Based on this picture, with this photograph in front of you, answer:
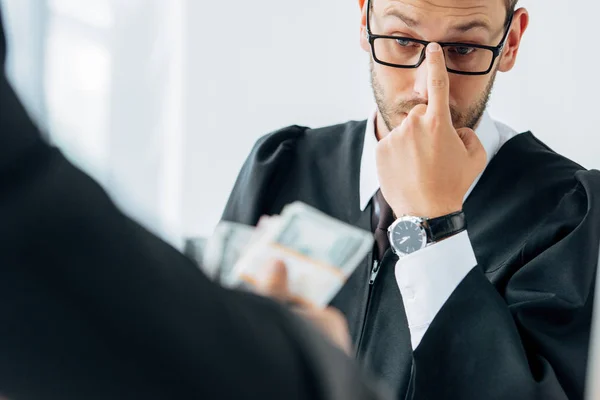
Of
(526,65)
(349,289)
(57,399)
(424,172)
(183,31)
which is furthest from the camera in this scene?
(183,31)

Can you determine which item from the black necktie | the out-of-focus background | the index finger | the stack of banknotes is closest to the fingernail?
the index finger

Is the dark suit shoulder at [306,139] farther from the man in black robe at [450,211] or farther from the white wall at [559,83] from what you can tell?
the white wall at [559,83]

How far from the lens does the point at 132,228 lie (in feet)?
1.10

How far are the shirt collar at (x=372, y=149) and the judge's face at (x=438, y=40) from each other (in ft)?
0.10

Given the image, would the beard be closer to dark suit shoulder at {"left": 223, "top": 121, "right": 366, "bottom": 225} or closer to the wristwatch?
dark suit shoulder at {"left": 223, "top": 121, "right": 366, "bottom": 225}

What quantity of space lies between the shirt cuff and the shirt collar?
0.33m

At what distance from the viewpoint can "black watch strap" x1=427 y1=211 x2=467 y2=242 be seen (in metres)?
1.23

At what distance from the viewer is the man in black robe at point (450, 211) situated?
1.13 metres

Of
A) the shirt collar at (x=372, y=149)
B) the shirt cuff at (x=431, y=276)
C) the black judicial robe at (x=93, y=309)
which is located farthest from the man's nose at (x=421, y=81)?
the black judicial robe at (x=93, y=309)

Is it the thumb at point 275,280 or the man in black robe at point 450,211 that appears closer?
the thumb at point 275,280

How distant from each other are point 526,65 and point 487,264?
643 mm

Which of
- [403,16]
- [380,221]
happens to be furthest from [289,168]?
A: [403,16]

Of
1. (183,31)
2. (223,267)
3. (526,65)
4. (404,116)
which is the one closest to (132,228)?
(223,267)

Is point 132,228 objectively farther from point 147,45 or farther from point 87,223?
point 147,45
